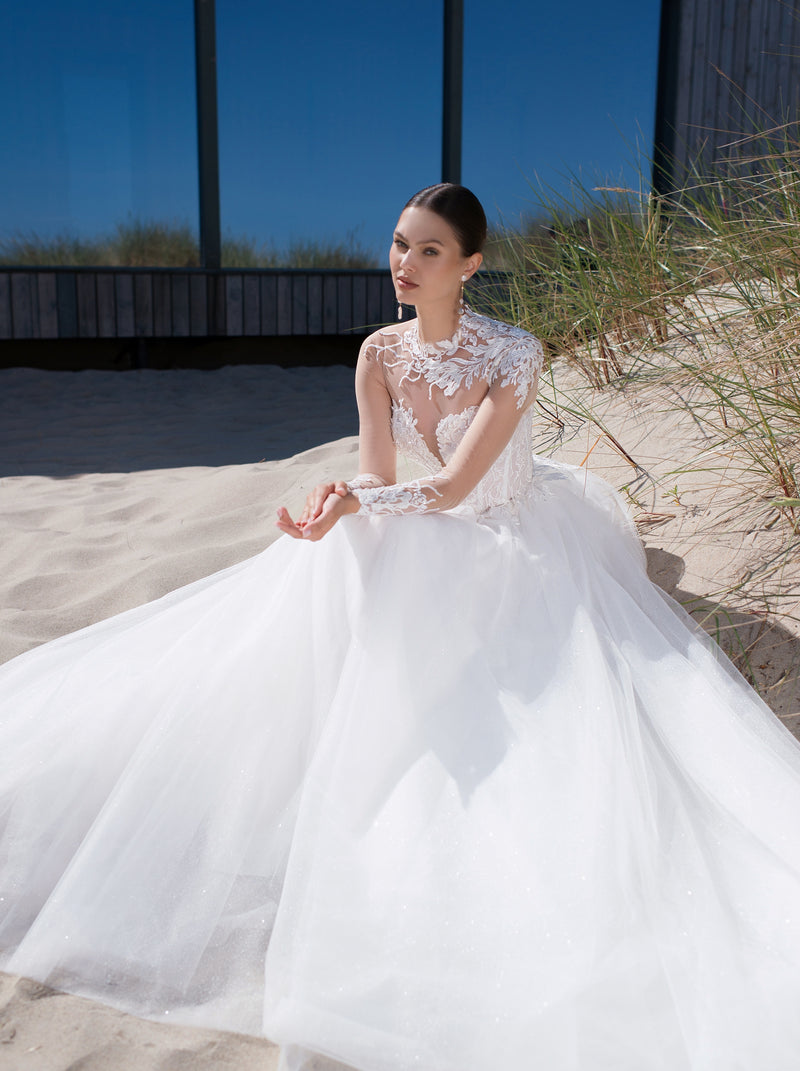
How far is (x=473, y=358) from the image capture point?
2.03 meters

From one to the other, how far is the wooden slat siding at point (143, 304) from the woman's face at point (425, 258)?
184 inches

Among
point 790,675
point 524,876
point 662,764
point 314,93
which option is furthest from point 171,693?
point 314,93

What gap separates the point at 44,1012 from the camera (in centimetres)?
134

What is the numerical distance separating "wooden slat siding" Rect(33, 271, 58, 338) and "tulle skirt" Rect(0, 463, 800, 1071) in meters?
4.54

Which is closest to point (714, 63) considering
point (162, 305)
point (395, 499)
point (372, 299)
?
point (372, 299)

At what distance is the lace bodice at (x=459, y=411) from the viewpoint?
1.87 m

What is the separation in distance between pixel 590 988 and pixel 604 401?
2.24 m

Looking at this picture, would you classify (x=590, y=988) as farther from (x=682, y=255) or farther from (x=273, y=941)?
(x=682, y=255)

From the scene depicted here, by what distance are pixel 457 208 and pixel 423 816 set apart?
121cm

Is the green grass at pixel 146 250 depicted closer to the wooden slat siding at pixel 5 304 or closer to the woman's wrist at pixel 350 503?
the wooden slat siding at pixel 5 304

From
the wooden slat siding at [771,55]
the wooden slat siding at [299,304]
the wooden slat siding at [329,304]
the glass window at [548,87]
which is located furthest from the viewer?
the wooden slat siding at [771,55]

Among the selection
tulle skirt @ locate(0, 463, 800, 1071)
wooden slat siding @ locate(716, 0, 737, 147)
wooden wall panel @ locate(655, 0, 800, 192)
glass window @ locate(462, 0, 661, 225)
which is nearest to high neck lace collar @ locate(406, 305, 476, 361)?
tulle skirt @ locate(0, 463, 800, 1071)

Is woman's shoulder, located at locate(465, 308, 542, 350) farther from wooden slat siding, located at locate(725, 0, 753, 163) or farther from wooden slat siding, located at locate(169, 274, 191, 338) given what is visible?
wooden slat siding, located at locate(725, 0, 753, 163)

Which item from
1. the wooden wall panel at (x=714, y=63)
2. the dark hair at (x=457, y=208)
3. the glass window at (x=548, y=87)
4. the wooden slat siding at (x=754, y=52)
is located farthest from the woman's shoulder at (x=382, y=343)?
the wooden slat siding at (x=754, y=52)
